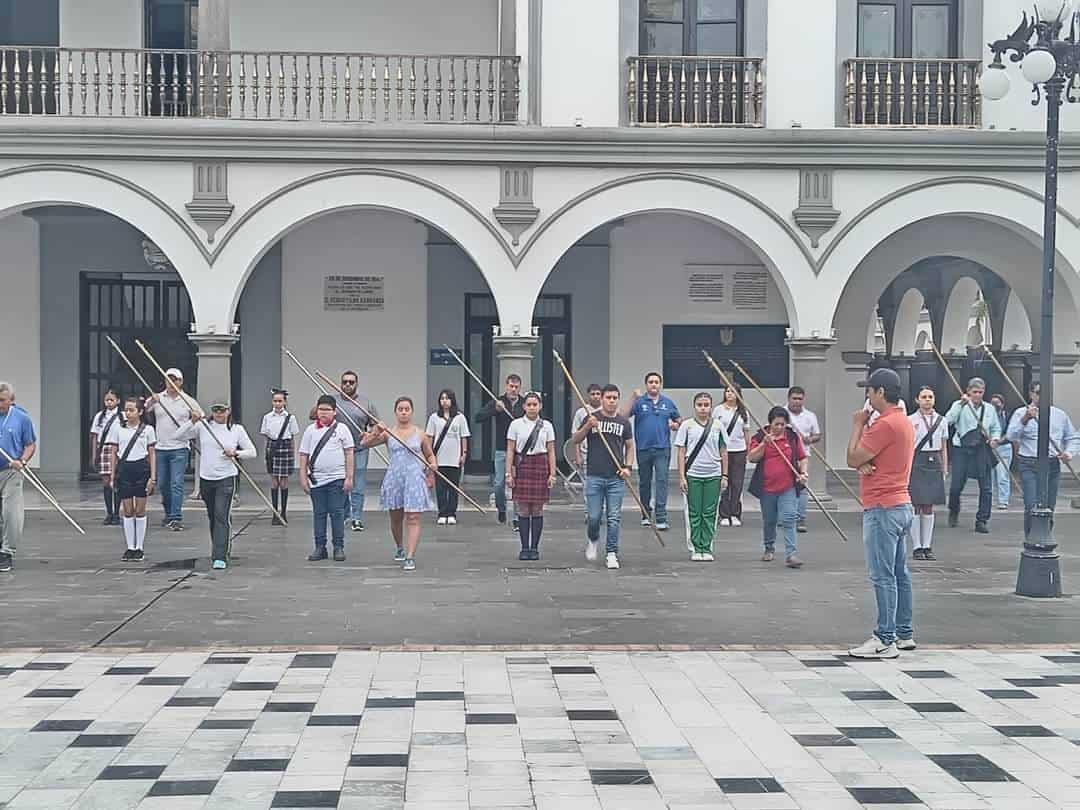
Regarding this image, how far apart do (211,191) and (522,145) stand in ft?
13.1

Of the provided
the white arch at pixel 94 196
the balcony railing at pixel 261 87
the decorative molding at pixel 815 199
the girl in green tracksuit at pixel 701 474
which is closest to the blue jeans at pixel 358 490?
the white arch at pixel 94 196

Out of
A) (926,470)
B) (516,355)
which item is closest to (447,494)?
(516,355)

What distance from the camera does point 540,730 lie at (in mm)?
7168

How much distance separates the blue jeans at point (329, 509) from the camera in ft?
43.2

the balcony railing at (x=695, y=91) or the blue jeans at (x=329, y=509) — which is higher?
the balcony railing at (x=695, y=91)

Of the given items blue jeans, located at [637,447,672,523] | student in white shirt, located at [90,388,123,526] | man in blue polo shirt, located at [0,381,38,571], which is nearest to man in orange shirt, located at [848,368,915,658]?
blue jeans, located at [637,447,672,523]

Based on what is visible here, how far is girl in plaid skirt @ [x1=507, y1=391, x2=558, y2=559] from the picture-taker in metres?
13.1

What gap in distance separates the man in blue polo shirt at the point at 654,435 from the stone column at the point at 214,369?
5.71 m

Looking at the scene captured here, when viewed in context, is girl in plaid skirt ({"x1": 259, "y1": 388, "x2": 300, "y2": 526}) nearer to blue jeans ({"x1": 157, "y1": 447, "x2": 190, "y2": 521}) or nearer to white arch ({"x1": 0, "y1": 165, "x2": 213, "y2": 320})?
blue jeans ({"x1": 157, "y1": 447, "x2": 190, "y2": 521})

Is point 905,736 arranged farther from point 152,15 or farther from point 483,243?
point 152,15

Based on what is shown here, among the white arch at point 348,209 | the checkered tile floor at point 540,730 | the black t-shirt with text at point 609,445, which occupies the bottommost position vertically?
the checkered tile floor at point 540,730

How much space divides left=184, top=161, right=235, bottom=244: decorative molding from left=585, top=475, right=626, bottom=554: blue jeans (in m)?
7.24

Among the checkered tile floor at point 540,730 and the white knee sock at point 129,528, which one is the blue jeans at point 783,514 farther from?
the white knee sock at point 129,528

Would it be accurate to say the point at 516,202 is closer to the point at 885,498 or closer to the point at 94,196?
the point at 94,196
